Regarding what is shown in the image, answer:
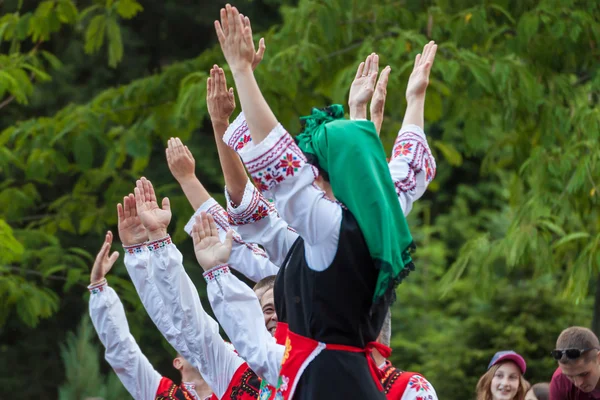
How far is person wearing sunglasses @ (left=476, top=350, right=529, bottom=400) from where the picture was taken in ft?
17.3

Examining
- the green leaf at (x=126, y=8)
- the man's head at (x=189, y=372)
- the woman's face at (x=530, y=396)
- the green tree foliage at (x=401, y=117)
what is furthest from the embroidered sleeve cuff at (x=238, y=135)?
the green leaf at (x=126, y=8)

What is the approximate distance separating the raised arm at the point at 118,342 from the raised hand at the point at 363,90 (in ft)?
5.89

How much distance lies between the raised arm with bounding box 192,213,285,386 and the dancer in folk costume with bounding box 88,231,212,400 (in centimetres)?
165

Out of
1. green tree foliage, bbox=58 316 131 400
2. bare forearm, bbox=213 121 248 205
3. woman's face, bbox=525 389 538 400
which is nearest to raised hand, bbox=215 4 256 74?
bare forearm, bbox=213 121 248 205

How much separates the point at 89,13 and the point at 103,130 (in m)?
1.51

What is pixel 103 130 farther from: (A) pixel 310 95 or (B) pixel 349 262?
(B) pixel 349 262

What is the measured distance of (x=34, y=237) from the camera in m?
7.71

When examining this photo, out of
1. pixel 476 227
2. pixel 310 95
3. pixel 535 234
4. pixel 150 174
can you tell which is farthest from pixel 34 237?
pixel 476 227

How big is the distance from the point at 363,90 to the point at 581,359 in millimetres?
2154

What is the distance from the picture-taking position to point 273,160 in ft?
A: 8.80

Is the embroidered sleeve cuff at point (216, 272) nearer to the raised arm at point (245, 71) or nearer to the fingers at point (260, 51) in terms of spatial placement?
the raised arm at point (245, 71)

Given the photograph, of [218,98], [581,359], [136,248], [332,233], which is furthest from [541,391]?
[332,233]

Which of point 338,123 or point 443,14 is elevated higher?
point 443,14

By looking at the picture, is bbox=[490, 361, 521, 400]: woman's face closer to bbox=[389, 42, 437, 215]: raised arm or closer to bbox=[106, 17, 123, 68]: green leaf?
bbox=[389, 42, 437, 215]: raised arm
